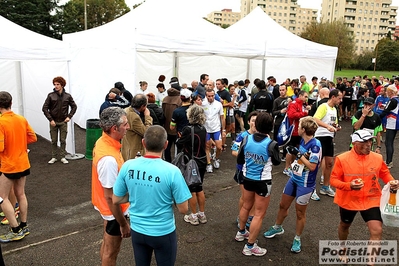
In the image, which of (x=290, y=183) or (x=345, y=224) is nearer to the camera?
(x=345, y=224)

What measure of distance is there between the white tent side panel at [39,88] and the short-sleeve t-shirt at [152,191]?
5810mm

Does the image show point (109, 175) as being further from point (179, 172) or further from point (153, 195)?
point (179, 172)

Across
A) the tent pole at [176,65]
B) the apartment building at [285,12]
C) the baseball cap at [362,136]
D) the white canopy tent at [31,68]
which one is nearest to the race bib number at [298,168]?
the baseball cap at [362,136]

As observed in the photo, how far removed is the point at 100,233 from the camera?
4.27 meters

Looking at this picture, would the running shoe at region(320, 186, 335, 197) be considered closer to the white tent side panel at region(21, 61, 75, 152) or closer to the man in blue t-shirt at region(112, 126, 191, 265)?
the man in blue t-shirt at region(112, 126, 191, 265)

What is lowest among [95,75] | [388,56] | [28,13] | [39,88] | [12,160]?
[12,160]

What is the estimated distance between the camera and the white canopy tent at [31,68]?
280 inches

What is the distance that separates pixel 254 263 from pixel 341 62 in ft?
201

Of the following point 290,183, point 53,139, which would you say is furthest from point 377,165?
point 53,139

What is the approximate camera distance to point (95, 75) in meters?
10.2

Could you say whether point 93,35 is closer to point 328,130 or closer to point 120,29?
point 120,29

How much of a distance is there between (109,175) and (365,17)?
11660 cm

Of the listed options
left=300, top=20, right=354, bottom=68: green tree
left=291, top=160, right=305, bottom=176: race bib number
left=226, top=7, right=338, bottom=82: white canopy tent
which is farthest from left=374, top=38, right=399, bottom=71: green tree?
left=291, top=160, right=305, bottom=176: race bib number

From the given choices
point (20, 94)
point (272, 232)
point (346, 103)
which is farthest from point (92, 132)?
point (346, 103)
